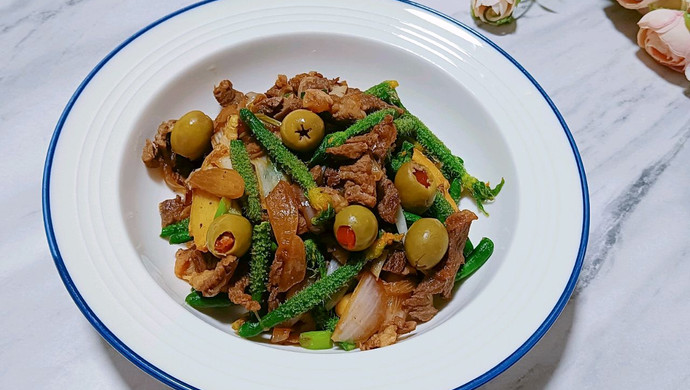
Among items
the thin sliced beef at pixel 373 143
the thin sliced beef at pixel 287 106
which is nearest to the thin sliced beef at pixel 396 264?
the thin sliced beef at pixel 373 143

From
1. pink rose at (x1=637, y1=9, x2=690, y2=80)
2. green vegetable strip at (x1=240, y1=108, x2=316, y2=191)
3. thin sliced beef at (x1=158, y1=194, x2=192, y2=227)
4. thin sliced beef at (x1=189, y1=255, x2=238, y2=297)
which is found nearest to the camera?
thin sliced beef at (x1=189, y1=255, x2=238, y2=297)

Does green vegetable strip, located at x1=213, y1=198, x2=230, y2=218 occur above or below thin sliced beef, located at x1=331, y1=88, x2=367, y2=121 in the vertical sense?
below

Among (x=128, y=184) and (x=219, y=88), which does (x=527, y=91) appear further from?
(x=128, y=184)

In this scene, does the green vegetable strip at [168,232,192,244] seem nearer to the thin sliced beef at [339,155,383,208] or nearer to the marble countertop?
the marble countertop

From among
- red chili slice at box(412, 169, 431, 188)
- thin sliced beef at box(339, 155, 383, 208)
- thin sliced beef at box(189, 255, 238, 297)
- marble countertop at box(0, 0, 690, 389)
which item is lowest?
marble countertop at box(0, 0, 690, 389)

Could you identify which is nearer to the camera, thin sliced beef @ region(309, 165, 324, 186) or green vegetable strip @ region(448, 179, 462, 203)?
thin sliced beef @ region(309, 165, 324, 186)

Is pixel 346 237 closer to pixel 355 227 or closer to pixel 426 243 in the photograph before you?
pixel 355 227

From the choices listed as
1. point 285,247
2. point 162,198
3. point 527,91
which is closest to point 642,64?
point 527,91

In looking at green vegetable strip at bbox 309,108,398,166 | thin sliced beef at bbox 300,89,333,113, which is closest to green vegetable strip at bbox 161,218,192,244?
green vegetable strip at bbox 309,108,398,166
